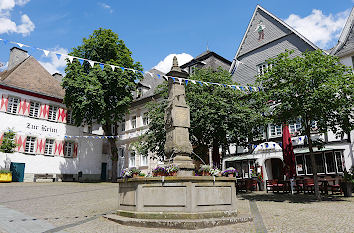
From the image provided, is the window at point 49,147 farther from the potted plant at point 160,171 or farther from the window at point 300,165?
the potted plant at point 160,171

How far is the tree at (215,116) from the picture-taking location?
1795 centimetres

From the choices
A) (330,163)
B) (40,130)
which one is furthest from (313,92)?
(40,130)

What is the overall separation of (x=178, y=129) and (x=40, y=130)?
23.6 m

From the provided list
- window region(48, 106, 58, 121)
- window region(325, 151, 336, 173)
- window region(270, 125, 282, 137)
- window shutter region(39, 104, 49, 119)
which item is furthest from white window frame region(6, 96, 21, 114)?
window region(325, 151, 336, 173)

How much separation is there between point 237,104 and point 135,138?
16713 mm

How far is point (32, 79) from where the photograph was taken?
3084 cm

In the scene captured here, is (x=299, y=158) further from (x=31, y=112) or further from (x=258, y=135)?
(x=31, y=112)

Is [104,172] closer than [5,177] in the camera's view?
No

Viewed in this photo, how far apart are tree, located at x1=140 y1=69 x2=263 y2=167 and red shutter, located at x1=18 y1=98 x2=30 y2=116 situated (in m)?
15.2

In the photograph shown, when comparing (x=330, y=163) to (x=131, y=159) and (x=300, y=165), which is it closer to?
(x=300, y=165)

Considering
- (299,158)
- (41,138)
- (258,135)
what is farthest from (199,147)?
(41,138)

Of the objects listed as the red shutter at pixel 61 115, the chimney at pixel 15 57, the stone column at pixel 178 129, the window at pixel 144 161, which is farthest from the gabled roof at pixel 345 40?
the chimney at pixel 15 57

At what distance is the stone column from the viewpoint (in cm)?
996

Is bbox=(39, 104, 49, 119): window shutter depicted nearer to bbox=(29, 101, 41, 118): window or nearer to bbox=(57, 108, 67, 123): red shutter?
bbox=(29, 101, 41, 118): window
